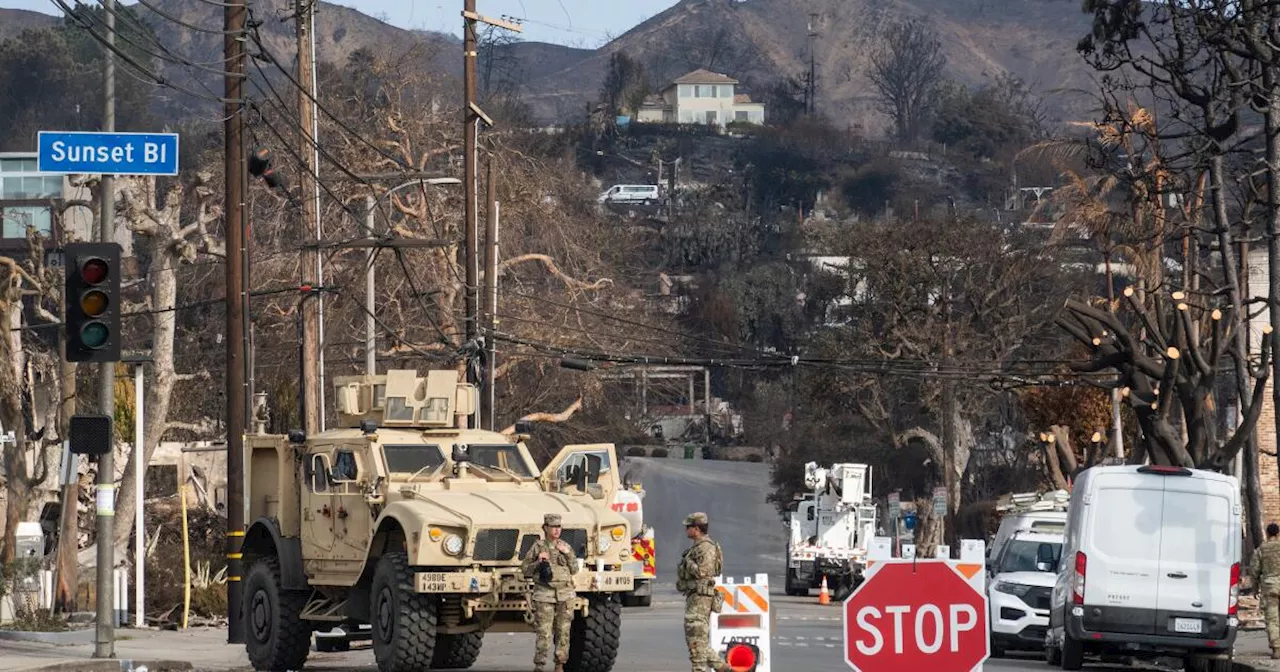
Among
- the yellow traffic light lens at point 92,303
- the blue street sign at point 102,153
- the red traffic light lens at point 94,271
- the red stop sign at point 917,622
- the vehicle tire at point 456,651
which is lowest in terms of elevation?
the vehicle tire at point 456,651

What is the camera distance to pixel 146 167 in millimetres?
20703

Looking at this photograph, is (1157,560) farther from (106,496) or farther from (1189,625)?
(106,496)

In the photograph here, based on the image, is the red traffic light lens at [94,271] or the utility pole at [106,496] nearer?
the red traffic light lens at [94,271]

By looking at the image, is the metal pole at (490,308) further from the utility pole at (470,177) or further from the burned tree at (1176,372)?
the burned tree at (1176,372)

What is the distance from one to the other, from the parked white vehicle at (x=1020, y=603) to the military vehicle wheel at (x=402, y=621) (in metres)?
10.2

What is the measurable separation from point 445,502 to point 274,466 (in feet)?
12.2

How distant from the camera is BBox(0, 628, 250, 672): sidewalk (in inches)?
791

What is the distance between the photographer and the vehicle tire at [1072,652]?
22.8 m

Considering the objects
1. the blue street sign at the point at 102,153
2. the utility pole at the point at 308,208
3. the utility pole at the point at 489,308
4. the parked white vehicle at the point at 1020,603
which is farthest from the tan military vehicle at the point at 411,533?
the utility pole at the point at 489,308

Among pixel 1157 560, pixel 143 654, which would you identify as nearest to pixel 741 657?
pixel 1157 560

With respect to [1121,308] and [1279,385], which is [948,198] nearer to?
[1121,308]

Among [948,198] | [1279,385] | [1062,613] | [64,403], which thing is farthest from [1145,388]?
[948,198]

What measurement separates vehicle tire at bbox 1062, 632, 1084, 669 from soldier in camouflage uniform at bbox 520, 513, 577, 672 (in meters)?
6.93

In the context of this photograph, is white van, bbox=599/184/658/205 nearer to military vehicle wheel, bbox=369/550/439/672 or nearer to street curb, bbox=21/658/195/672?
street curb, bbox=21/658/195/672
